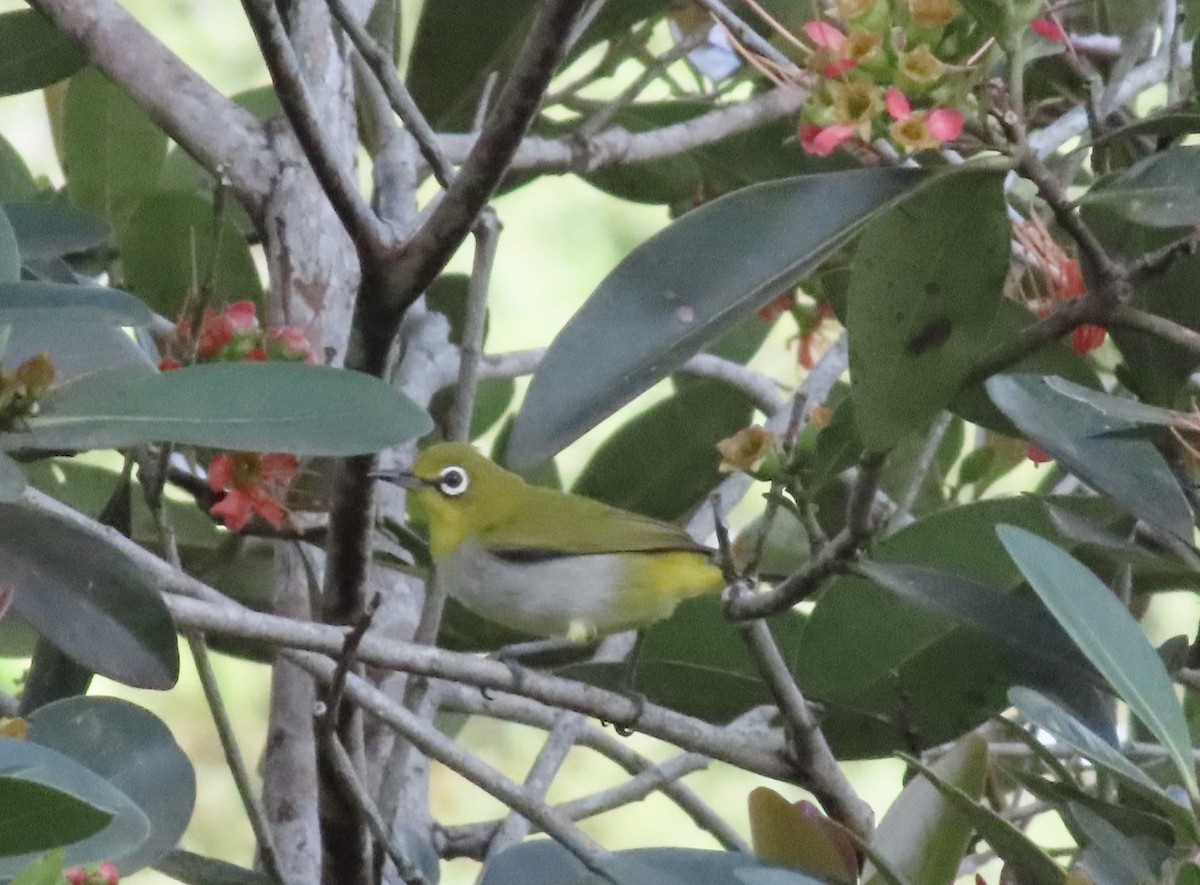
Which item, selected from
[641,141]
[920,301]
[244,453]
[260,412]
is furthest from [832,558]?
[641,141]

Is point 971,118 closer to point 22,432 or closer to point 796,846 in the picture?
point 796,846

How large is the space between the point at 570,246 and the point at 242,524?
2.96 meters

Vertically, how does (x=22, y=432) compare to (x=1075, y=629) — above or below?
above

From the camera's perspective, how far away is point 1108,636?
0.92 m

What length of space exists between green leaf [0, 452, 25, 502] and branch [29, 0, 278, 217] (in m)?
0.80

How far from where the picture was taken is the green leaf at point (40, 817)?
784 millimetres

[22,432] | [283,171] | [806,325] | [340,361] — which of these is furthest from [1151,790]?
[806,325]

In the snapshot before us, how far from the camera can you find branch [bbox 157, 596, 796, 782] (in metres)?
1.14

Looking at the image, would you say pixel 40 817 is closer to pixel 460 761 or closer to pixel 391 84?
pixel 460 761

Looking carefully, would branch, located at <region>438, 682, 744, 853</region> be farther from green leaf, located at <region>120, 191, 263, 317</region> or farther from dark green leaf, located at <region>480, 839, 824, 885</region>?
green leaf, located at <region>120, 191, 263, 317</region>

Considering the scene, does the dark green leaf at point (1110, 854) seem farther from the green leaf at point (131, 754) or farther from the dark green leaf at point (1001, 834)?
the green leaf at point (131, 754)

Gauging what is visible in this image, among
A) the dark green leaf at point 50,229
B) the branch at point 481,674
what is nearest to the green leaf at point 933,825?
the branch at point 481,674

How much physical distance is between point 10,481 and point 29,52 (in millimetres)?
1069

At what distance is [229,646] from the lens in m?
1.87
